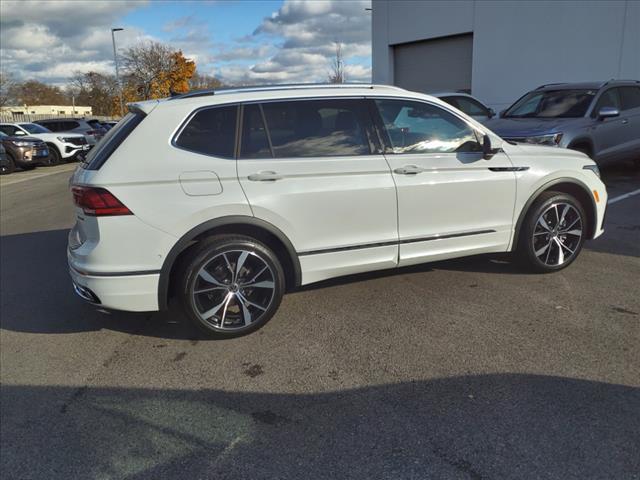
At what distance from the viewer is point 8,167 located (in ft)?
55.6

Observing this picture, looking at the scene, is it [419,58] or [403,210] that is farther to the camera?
[419,58]

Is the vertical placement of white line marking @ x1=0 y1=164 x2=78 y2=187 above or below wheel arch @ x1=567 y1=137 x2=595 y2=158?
below

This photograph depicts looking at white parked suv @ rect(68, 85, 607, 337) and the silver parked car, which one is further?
the silver parked car

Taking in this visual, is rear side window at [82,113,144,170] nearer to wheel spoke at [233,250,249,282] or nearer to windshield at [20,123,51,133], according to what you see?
wheel spoke at [233,250,249,282]

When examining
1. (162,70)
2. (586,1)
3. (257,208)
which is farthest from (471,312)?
(162,70)

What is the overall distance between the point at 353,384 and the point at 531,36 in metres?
18.2

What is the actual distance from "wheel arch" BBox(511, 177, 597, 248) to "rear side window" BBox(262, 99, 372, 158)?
1657mm

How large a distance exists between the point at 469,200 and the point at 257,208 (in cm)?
186

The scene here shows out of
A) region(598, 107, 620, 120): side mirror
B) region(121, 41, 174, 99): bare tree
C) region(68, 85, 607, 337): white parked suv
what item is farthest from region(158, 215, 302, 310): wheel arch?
region(121, 41, 174, 99): bare tree

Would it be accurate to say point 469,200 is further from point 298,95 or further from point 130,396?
point 130,396

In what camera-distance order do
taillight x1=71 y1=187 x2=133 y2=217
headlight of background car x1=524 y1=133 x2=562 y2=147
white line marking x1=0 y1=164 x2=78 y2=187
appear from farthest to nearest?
white line marking x1=0 y1=164 x2=78 y2=187
headlight of background car x1=524 y1=133 x2=562 y2=147
taillight x1=71 y1=187 x2=133 y2=217

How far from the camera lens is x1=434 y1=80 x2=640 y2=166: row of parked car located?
26.6 feet

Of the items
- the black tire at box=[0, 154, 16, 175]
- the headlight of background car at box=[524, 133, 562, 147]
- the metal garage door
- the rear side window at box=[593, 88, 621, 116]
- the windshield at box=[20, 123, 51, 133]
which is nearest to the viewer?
the headlight of background car at box=[524, 133, 562, 147]

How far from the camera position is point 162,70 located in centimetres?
4925
